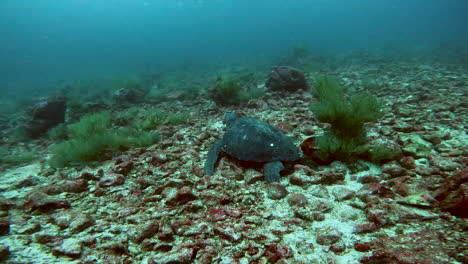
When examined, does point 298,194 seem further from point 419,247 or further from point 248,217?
point 419,247

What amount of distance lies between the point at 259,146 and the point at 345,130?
178 cm

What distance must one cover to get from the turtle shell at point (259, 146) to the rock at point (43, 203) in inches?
105

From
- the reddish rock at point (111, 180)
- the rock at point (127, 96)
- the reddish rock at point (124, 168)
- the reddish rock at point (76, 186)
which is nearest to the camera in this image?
the reddish rock at point (76, 186)

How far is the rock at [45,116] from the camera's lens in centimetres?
786

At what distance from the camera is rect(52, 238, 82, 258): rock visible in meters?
2.36

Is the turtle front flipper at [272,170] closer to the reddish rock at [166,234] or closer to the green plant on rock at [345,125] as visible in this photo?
the green plant on rock at [345,125]

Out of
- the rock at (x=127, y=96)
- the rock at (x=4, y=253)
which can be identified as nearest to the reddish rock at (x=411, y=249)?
the rock at (x=4, y=253)

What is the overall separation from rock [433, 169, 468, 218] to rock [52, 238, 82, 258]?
413cm

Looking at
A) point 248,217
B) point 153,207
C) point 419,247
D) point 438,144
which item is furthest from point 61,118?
point 438,144

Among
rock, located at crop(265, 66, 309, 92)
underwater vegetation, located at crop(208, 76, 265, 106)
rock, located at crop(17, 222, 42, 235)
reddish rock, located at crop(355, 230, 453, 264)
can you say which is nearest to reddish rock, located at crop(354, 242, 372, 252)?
reddish rock, located at crop(355, 230, 453, 264)

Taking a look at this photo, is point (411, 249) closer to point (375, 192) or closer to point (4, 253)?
point (375, 192)

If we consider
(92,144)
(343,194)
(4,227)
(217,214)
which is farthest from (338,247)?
(92,144)

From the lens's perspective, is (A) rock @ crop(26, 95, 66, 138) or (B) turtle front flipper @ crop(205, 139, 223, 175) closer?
(B) turtle front flipper @ crop(205, 139, 223, 175)

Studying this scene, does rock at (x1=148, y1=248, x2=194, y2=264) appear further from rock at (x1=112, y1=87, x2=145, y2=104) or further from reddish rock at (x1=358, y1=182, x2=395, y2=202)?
rock at (x1=112, y1=87, x2=145, y2=104)
